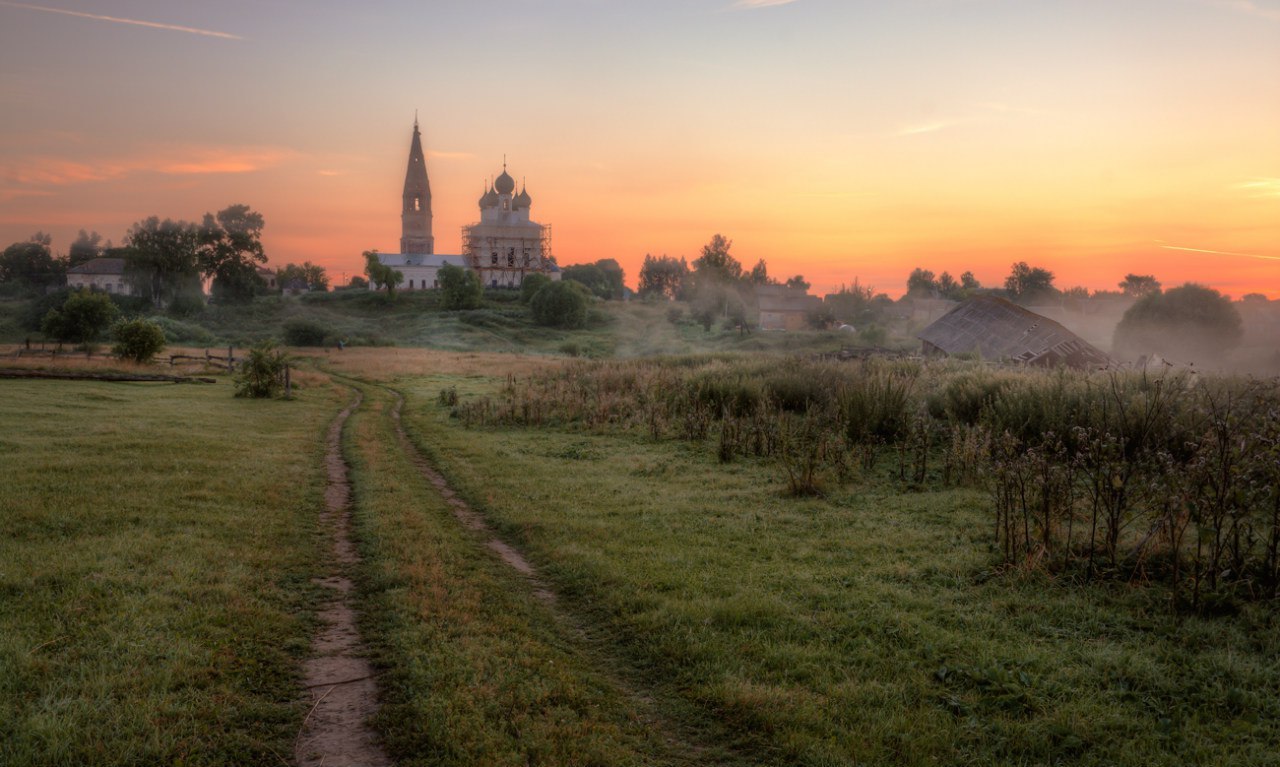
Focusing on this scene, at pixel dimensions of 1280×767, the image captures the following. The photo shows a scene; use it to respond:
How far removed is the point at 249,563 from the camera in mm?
7367

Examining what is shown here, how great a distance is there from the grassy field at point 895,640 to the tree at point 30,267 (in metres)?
124

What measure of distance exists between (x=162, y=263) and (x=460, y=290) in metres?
34.3

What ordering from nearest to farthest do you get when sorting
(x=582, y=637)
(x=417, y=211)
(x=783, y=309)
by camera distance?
(x=582, y=637) < (x=783, y=309) < (x=417, y=211)

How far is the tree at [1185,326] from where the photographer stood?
41500 mm

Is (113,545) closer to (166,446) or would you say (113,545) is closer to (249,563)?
(249,563)

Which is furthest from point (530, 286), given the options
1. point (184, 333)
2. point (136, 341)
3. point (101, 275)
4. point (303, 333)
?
point (136, 341)

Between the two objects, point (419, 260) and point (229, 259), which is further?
point (419, 260)

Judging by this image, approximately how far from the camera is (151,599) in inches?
243

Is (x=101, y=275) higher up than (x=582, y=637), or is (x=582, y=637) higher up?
(x=101, y=275)

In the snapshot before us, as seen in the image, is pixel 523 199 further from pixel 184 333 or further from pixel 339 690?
pixel 339 690

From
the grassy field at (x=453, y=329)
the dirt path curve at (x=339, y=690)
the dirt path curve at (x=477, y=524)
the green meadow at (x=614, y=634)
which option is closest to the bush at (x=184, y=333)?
the grassy field at (x=453, y=329)

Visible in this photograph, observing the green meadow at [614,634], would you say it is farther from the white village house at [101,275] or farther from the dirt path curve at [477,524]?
the white village house at [101,275]

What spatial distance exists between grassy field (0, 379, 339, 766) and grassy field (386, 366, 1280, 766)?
2497mm

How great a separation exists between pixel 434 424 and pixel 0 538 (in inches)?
445
